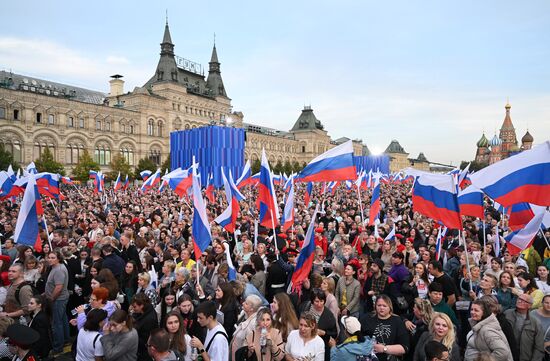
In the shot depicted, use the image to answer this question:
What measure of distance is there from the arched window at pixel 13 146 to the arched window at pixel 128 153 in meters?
12.8

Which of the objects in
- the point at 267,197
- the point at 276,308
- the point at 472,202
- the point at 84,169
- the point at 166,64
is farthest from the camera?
the point at 166,64

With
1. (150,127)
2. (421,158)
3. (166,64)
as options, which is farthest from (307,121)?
(421,158)

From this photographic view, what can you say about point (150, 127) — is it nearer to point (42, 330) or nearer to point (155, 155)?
point (155, 155)

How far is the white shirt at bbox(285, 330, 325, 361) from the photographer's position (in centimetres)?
375

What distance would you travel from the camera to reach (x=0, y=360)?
438 centimetres

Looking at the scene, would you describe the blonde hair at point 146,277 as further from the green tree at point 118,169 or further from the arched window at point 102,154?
the arched window at point 102,154

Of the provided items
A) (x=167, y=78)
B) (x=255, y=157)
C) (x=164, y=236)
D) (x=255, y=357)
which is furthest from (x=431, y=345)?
(x=255, y=157)

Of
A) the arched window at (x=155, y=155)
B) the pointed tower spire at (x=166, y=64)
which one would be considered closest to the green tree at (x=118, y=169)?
the arched window at (x=155, y=155)

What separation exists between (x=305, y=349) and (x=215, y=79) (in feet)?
246

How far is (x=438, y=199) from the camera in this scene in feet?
22.0

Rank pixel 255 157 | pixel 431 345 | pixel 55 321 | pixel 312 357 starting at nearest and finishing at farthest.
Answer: pixel 431 345
pixel 312 357
pixel 55 321
pixel 255 157

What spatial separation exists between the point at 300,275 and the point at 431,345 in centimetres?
237

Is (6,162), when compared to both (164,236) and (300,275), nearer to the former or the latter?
(164,236)

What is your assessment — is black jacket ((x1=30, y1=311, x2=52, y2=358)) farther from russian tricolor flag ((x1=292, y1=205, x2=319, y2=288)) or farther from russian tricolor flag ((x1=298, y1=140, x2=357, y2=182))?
russian tricolor flag ((x1=298, y1=140, x2=357, y2=182))
